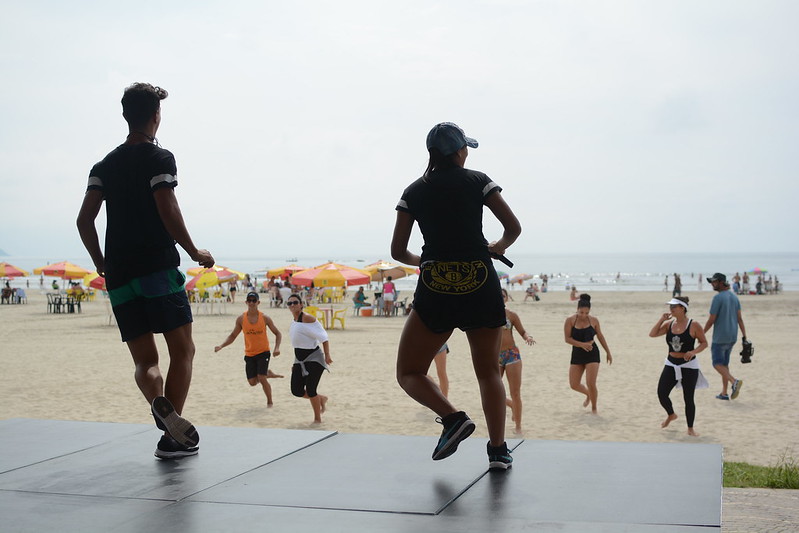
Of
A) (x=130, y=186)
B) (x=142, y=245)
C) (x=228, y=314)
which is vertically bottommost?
(x=228, y=314)

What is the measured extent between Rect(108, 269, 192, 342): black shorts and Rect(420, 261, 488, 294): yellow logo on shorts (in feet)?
3.98

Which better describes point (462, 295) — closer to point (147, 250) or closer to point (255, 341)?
point (147, 250)

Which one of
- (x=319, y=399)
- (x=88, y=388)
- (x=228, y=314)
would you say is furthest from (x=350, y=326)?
(x=319, y=399)

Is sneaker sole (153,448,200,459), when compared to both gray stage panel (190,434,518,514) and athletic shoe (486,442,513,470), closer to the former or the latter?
gray stage panel (190,434,518,514)

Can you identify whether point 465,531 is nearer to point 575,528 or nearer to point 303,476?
point 575,528

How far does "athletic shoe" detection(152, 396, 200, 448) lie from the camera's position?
11.8ft

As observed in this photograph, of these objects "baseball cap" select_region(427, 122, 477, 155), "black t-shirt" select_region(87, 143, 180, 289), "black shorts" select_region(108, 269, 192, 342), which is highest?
"baseball cap" select_region(427, 122, 477, 155)

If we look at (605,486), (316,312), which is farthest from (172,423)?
(316,312)

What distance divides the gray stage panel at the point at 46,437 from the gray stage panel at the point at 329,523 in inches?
50.7

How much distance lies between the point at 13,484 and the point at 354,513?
1.54 meters

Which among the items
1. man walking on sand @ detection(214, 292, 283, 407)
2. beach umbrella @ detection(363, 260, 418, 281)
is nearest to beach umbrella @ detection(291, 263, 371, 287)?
beach umbrella @ detection(363, 260, 418, 281)

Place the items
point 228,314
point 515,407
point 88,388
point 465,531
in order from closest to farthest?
1. point 465,531
2. point 515,407
3. point 88,388
4. point 228,314

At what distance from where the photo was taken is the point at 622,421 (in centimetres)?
976

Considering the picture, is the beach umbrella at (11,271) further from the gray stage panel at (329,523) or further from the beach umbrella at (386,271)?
the gray stage panel at (329,523)
